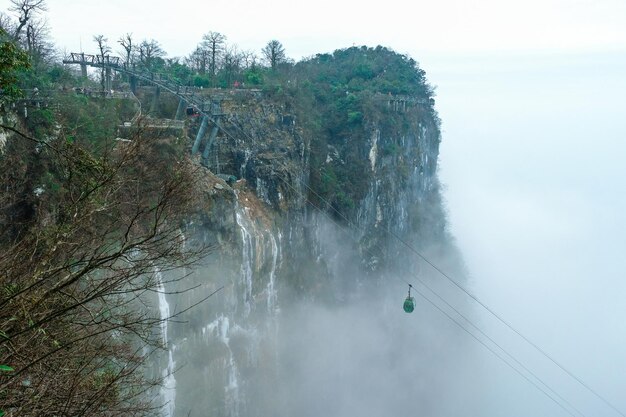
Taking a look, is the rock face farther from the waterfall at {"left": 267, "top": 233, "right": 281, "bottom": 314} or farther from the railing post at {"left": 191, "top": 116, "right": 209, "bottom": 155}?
the railing post at {"left": 191, "top": 116, "right": 209, "bottom": 155}

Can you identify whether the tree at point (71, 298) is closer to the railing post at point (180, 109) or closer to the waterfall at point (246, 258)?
the waterfall at point (246, 258)

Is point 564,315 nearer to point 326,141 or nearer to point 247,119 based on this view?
point 326,141

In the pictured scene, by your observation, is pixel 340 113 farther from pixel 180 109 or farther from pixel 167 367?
pixel 167 367

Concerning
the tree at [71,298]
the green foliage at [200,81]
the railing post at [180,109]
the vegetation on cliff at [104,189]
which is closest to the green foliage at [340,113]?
the vegetation on cliff at [104,189]

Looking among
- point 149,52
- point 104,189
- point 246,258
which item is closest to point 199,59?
point 149,52

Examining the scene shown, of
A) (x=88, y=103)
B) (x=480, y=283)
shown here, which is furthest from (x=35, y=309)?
(x=480, y=283)

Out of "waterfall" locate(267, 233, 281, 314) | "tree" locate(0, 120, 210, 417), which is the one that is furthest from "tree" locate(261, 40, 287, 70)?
"tree" locate(0, 120, 210, 417)
